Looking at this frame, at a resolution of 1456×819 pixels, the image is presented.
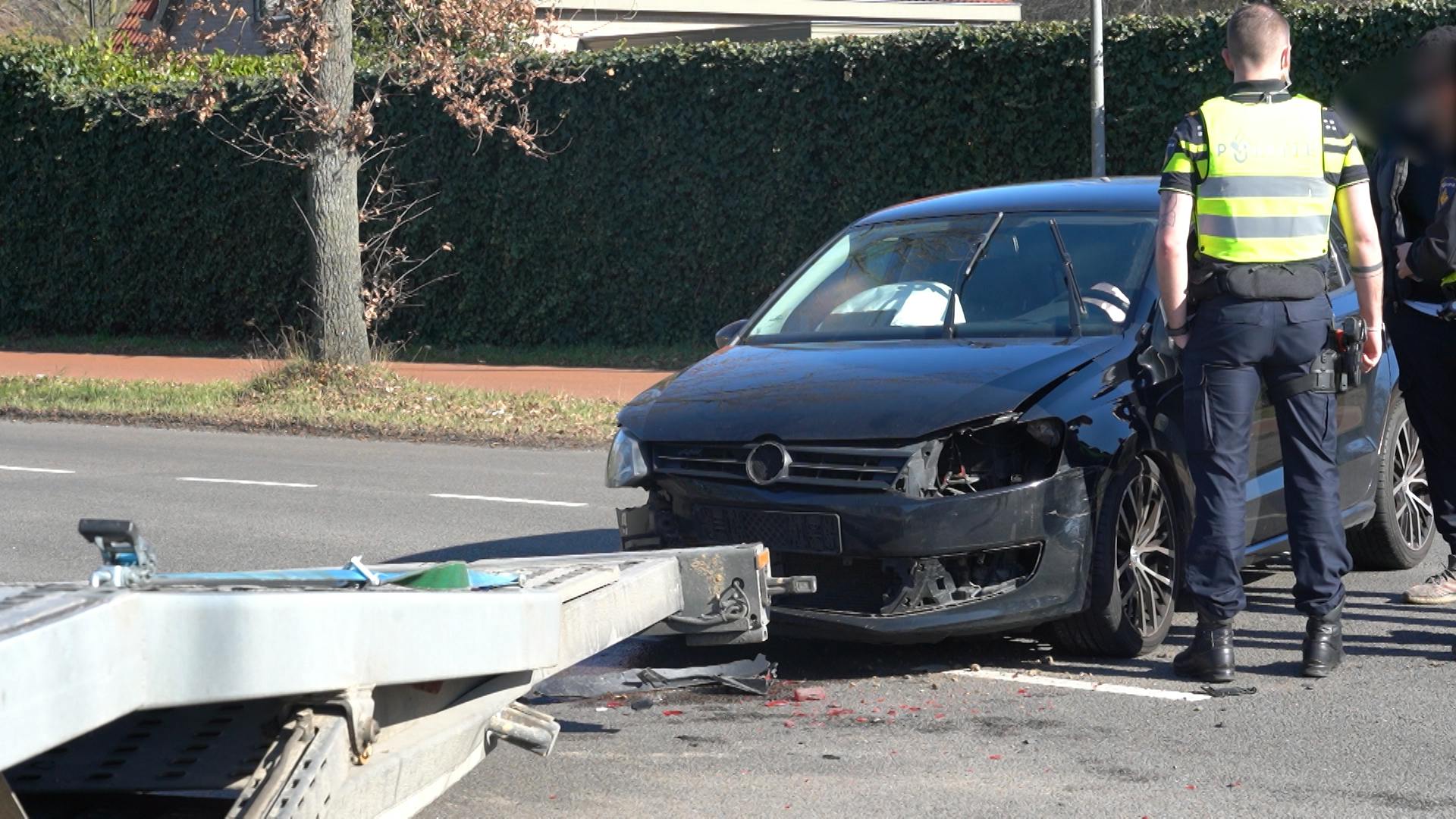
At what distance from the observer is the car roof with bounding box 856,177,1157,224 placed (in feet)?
21.8

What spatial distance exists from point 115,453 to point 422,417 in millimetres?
2489

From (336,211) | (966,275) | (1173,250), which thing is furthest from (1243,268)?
(336,211)

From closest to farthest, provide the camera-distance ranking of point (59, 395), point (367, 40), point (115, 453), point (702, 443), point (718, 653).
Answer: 1. point (702, 443)
2. point (718, 653)
3. point (115, 453)
4. point (59, 395)
5. point (367, 40)

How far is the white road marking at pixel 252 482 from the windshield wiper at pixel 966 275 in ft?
18.8

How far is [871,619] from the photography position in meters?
5.39

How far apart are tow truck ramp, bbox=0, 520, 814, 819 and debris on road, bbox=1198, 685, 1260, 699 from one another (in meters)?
2.00

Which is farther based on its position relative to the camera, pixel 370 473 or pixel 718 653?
pixel 370 473

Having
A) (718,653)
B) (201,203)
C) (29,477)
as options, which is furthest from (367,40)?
(718,653)

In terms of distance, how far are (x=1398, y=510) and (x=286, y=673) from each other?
18.7 ft

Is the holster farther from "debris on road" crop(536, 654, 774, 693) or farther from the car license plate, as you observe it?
"debris on road" crop(536, 654, 774, 693)

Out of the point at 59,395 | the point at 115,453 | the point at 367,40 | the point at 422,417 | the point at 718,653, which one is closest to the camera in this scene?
the point at 718,653

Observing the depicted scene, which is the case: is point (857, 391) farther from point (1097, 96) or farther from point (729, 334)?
point (1097, 96)

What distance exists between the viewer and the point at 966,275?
6609 mm

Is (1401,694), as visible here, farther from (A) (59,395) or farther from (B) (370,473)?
(A) (59,395)
